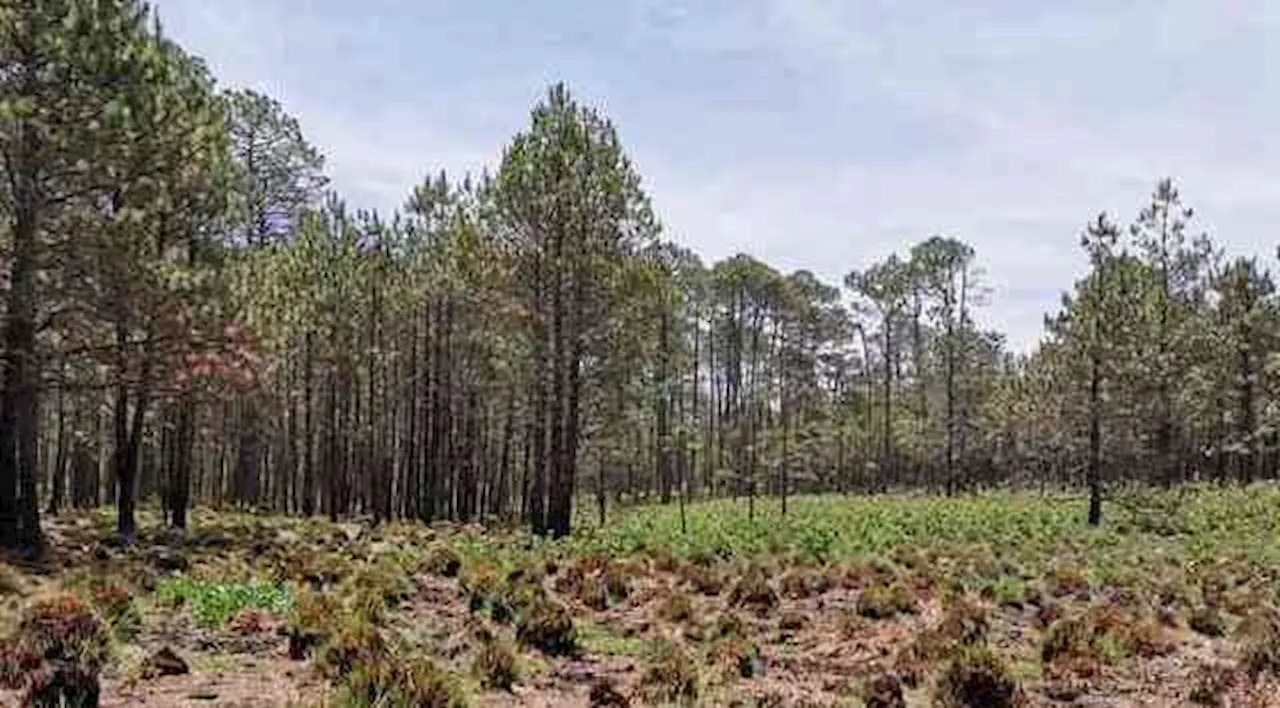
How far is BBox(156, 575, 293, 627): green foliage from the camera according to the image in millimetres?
11391

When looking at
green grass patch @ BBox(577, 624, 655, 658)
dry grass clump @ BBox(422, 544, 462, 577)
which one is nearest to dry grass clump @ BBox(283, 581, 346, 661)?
green grass patch @ BBox(577, 624, 655, 658)

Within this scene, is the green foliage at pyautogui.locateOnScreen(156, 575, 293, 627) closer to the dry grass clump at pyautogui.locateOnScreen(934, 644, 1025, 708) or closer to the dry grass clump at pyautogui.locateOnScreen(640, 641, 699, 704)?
the dry grass clump at pyautogui.locateOnScreen(640, 641, 699, 704)

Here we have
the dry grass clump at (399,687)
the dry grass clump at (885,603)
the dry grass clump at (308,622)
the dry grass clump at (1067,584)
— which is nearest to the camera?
the dry grass clump at (399,687)

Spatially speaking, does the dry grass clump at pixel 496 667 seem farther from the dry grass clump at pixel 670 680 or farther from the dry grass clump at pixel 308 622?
the dry grass clump at pixel 308 622

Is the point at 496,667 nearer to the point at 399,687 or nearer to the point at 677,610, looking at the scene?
the point at 399,687

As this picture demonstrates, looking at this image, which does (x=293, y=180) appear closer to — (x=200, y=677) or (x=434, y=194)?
(x=434, y=194)

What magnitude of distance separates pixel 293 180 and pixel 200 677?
98.1ft

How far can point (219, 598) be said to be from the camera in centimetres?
1186

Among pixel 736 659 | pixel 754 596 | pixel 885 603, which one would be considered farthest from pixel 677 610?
pixel 736 659

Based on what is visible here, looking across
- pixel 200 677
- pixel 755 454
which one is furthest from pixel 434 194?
pixel 200 677

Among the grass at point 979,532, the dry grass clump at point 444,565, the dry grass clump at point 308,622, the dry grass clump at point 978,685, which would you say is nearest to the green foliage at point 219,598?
the dry grass clump at point 308,622

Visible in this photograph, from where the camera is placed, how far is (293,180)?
3691 cm

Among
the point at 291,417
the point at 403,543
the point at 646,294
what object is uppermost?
the point at 646,294

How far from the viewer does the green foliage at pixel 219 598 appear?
11.4 m
